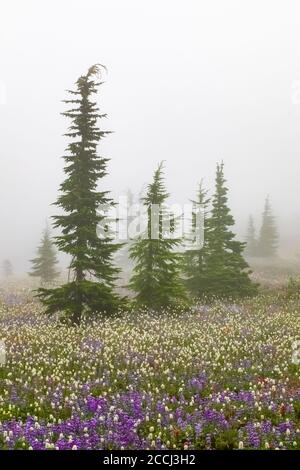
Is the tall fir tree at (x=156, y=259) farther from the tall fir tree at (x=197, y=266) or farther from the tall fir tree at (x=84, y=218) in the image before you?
the tall fir tree at (x=197, y=266)

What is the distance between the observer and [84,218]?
853 inches

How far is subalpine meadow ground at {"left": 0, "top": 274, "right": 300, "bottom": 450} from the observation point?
852 centimetres

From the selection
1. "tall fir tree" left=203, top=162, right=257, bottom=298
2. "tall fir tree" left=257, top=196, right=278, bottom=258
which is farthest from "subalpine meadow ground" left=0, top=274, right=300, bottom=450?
"tall fir tree" left=257, top=196, right=278, bottom=258

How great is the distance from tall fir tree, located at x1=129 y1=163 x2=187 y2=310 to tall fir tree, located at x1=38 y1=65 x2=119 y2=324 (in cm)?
334

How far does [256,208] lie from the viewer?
590 ft

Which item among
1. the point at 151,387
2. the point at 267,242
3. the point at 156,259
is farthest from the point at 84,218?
the point at 267,242

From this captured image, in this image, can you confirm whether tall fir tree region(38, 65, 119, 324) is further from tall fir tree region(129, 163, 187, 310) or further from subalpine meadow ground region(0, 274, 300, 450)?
tall fir tree region(129, 163, 187, 310)

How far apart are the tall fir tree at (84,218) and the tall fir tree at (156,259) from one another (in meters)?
3.34

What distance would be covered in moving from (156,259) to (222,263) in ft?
24.9
